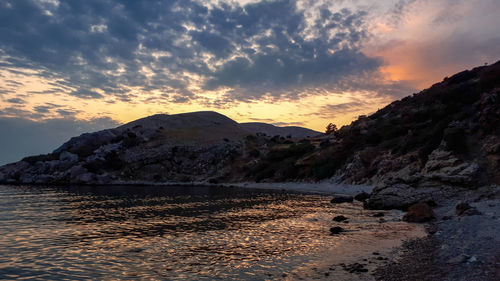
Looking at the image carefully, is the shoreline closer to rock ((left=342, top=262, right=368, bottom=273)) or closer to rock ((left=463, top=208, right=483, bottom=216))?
rock ((left=463, top=208, right=483, bottom=216))

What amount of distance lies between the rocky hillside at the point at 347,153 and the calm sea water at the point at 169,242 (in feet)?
44.6

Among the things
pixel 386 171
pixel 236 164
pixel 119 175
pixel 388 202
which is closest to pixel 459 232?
pixel 388 202

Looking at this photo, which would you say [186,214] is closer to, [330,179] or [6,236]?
[6,236]

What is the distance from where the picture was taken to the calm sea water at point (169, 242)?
13648 mm

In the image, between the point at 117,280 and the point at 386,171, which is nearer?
the point at 117,280

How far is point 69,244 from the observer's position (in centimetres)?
1864

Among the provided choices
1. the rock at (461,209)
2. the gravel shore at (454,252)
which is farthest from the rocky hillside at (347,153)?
the gravel shore at (454,252)

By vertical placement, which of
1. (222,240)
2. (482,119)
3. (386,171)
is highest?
(482,119)

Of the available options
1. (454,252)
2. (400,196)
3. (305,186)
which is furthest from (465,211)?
(305,186)

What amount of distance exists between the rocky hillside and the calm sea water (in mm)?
13580

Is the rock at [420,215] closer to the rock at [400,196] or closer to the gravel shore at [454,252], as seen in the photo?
the gravel shore at [454,252]

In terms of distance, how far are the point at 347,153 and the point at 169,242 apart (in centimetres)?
5083

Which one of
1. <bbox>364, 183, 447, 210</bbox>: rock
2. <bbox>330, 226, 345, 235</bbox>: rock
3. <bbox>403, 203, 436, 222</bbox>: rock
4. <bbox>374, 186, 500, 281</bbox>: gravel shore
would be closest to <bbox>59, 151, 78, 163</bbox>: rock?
<bbox>364, 183, 447, 210</bbox>: rock

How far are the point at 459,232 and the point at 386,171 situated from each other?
104 ft
